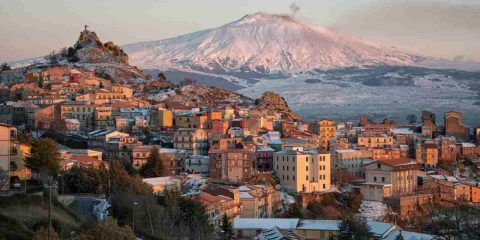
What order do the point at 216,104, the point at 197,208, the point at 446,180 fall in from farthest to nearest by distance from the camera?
1. the point at 216,104
2. the point at 446,180
3. the point at 197,208

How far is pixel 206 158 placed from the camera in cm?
3403

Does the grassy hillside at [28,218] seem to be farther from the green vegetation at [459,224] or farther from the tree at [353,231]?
the tree at [353,231]

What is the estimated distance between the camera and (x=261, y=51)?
129 meters

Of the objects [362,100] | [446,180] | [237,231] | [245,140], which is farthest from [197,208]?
[362,100]

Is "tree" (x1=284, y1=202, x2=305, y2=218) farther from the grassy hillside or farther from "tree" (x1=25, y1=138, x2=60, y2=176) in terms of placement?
the grassy hillside

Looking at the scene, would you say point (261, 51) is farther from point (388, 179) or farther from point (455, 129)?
point (388, 179)

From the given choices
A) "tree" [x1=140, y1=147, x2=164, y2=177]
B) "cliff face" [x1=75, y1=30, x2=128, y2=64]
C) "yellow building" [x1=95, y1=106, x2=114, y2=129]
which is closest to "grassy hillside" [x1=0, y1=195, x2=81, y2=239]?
"tree" [x1=140, y1=147, x2=164, y2=177]

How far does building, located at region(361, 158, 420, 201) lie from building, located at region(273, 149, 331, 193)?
5.59 ft

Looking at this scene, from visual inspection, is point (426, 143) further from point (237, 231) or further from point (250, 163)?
point (237, 231)

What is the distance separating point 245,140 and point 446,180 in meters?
8.40

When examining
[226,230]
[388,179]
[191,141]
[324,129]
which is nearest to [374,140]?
[324,129]

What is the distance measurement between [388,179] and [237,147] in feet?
19.9

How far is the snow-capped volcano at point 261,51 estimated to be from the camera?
12000 centimetres

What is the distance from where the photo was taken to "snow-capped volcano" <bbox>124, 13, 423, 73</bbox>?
394 feet
